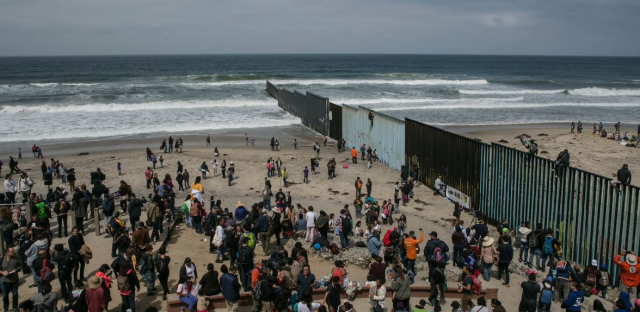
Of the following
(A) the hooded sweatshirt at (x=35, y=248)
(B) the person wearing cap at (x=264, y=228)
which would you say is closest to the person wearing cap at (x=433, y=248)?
(B) the person wearing cap at (x=264, y=228)

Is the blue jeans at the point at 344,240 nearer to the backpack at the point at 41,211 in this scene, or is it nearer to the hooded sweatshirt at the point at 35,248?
the hooded sweatshirt at the point at 35,248

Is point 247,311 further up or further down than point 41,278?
further down

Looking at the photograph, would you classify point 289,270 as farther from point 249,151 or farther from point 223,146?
point 223,146

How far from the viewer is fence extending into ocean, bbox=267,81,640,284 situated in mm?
12547

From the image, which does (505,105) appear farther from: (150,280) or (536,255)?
(150,280)

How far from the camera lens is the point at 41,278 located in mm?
10258

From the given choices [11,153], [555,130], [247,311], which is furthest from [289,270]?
[555,130]

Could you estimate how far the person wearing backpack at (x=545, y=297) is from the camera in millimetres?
9938

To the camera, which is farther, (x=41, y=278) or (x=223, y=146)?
(x=223, y=146)

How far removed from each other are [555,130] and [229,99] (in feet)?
110

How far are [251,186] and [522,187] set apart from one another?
1105cm

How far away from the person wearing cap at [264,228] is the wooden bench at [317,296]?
3.12m

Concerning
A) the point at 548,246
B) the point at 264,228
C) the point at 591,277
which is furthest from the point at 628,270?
the point at 264,228

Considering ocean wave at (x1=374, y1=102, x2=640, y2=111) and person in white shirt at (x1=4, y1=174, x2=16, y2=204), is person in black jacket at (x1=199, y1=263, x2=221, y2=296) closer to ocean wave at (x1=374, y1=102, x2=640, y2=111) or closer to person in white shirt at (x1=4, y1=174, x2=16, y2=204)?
person in white shirt at (x1=4, y1=174, x2=16, y2=204)
